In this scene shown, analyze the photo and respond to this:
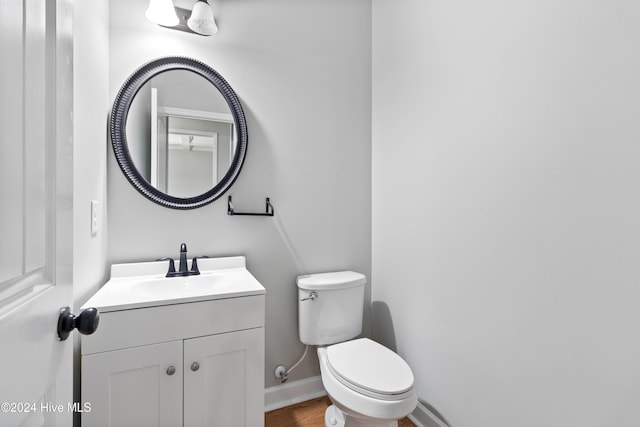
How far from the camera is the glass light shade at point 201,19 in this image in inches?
56.6

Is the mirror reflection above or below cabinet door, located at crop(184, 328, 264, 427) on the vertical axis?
above

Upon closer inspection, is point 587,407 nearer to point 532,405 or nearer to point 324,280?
point 532,405

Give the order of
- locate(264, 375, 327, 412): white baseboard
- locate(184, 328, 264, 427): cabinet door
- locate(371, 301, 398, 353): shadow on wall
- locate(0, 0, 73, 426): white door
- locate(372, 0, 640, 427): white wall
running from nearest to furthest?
locate(0, 0, 73, 426): white door → locate(372, 0, 640, 427): white wall → locate(184, 328, 264, 427): cabinet door → locate(264, 375, 327, 412): white baseboard → locate(371, 301, 398, 353): shadow on wall

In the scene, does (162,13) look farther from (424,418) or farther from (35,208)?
(424,418)

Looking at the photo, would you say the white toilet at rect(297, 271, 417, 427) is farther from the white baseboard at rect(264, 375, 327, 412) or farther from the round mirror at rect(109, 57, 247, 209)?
the round mirror at rect(109, 57, 247, 209)

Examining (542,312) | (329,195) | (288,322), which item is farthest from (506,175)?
(288,322)

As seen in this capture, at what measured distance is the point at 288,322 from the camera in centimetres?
175

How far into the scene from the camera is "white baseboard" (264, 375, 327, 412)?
5.48 ft

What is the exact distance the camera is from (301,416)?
1.62 metres

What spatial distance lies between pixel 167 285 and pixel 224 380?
0.49 meters

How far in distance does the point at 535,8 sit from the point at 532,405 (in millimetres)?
1414

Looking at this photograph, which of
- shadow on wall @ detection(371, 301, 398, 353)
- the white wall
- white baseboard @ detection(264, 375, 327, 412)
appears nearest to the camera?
the white wall

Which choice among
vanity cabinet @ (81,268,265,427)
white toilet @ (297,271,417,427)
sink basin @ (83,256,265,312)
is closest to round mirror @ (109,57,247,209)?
sink basin @ (83,256,265,312)

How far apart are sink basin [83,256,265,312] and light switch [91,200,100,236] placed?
0.77 ft
